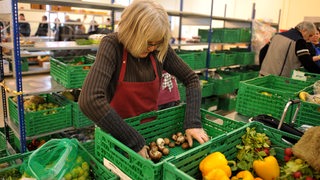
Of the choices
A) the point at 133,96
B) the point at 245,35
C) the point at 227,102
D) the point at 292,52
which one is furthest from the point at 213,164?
the point at 245,35

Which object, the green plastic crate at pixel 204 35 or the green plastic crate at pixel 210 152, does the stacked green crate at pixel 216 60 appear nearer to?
the green plastic crate at pixel 204 35

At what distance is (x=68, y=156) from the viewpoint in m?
1.37

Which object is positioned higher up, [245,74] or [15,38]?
[15,38]

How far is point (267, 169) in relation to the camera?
3.96ft

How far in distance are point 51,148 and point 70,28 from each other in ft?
25.2

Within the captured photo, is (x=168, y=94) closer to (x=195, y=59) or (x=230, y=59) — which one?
(x=195, y=59)

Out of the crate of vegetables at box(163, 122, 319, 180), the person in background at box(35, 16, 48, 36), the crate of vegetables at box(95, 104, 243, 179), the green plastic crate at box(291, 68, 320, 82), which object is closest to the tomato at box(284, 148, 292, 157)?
the crate of vegetables at box(163, 122, 319, 180)

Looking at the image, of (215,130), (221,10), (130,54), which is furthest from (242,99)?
(221,10)

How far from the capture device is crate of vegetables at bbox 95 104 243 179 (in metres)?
1.09

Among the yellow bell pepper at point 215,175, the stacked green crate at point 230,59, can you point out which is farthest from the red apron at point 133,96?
the stacked green crate at point 230,59

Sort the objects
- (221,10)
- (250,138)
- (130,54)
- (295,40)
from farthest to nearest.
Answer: (221,10), (295,40), (130,54), (250,138)

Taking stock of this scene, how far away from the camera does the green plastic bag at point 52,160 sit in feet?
4.09

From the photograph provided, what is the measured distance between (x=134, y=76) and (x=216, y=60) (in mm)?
3835

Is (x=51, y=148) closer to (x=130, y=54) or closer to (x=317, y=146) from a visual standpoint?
(x=130, y=54)
